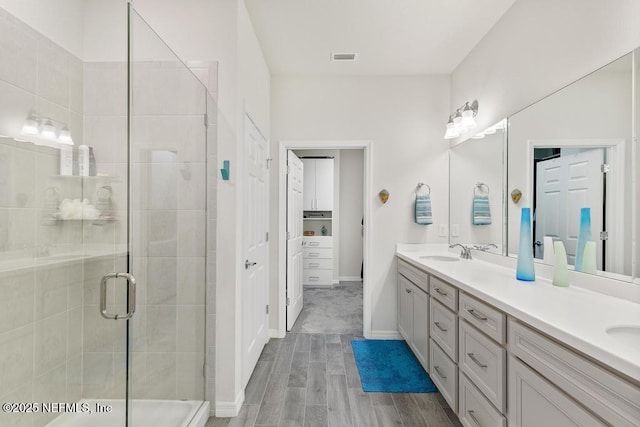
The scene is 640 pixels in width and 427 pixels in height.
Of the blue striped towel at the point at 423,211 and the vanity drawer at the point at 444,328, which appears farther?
the blue striped towel at the point at 423,211

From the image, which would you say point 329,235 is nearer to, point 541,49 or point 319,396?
point 319,396

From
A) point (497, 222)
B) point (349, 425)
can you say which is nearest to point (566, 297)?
point (497, 222)

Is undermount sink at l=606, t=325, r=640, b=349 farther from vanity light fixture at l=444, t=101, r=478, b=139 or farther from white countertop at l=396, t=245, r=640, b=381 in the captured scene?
vanity light fixture at l=444, t=101, r=478, b=139

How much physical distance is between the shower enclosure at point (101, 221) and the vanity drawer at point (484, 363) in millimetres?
1629

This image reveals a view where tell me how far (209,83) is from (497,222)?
2393mm

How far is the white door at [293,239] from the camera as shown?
127 inches

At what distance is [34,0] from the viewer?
1.55 m

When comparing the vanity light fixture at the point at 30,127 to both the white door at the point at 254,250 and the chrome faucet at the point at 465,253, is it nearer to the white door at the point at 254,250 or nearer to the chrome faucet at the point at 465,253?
the white door at the point at 254,250

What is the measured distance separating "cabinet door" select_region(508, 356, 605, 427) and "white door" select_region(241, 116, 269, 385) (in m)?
1.62

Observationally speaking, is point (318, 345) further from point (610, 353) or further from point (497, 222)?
point (610, 353)

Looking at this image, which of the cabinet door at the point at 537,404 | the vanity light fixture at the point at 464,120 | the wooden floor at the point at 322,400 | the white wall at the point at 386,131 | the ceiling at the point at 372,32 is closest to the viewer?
the cabinet door at the point at 537,404

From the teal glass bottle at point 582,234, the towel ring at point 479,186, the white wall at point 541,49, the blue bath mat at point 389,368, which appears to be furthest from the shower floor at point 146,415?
the white wall at point 541,49

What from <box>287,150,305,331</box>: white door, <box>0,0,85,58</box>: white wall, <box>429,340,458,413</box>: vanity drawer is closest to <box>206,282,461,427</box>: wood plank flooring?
<box>429,340,458,413</box>: vanity drawer

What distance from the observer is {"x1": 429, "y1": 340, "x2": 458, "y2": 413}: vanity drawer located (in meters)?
1.82
